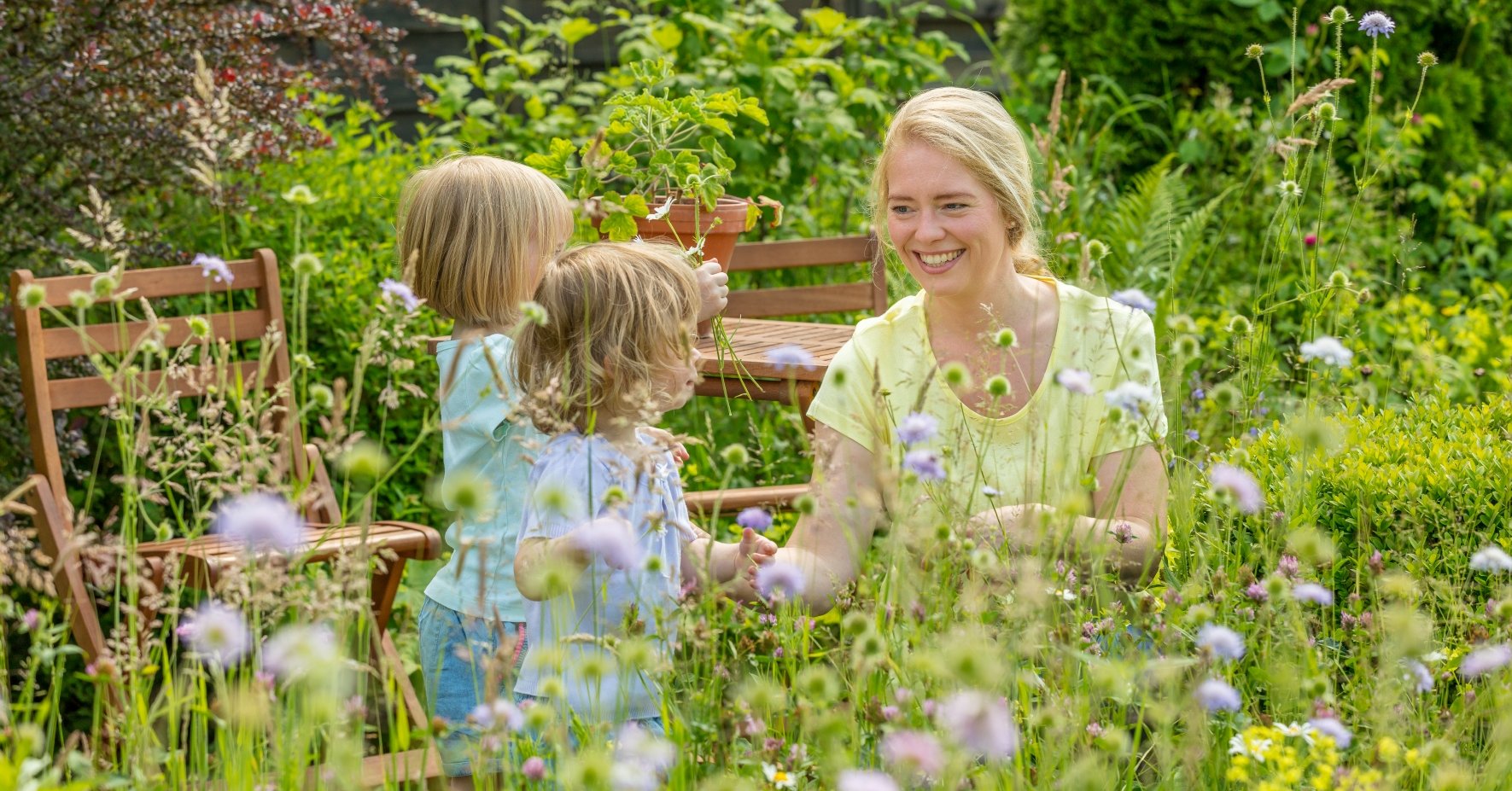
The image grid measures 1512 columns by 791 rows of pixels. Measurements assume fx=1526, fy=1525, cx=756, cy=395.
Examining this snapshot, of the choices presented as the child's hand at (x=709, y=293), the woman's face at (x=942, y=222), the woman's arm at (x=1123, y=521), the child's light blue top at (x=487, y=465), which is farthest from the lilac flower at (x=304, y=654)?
the woman's face at (x=942, y=222)

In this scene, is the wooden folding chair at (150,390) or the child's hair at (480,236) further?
the wooden folding chair at (150,390)

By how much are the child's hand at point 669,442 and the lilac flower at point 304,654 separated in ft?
1.79

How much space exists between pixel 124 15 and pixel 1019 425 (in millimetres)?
2654

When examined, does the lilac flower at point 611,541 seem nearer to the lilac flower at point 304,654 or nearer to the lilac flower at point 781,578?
the lilac flower at point 781,578

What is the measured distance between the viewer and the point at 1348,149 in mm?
5980

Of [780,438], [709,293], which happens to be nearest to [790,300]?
[780,438]

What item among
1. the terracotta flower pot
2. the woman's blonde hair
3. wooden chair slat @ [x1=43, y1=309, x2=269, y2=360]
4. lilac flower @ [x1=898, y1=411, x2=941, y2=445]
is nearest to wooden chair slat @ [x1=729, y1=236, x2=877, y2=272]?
the terracotta flower pot

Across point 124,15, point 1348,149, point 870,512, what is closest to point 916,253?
point 870,512

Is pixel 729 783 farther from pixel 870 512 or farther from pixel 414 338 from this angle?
pixel 870 512

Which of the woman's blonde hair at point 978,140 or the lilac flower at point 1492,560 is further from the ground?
the woman's blonde hair at point 978,140

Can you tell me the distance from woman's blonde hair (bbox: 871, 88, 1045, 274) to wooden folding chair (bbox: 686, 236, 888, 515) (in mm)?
514

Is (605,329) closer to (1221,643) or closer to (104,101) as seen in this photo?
(1221,643)

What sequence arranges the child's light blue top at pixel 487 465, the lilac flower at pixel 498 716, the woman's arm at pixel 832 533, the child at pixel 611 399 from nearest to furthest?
the lilac flower at pixel 498 716 → the child at pixel 611 399 → the woman's arm at pixel 832 533 → the child's light blue top at pixel 487 465

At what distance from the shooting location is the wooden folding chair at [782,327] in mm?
3148
